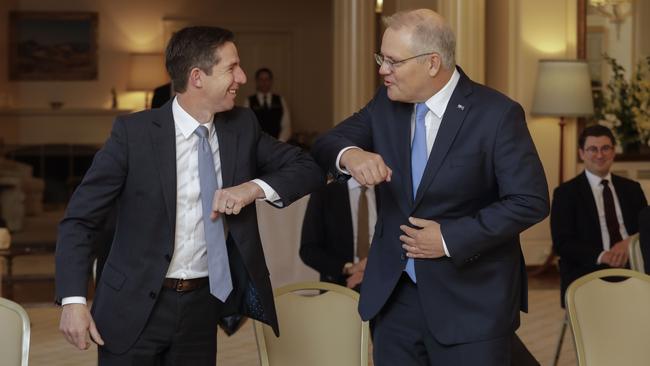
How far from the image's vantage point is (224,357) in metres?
7.17

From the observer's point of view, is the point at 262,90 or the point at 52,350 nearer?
the point at 52,350

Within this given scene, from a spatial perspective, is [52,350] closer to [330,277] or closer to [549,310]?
[330,277]

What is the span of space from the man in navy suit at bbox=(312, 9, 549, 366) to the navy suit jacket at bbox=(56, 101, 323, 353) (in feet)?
0.90

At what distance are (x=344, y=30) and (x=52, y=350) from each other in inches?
201

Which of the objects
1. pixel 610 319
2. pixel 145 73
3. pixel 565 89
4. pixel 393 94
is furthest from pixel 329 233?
pixel 145 73

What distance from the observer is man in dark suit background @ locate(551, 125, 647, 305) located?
651 centimetres

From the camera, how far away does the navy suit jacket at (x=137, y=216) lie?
3.42 meters

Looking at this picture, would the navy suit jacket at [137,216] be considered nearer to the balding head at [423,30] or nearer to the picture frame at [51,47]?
the balding head at [423,30]

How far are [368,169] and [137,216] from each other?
0.75 metres

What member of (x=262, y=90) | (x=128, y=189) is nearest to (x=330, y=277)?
(x=128, y=189)

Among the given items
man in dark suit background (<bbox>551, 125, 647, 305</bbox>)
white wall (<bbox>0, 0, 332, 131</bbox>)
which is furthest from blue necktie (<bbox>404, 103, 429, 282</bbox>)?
white wall (<bbox>0, 0, 332, 131</bbox>)

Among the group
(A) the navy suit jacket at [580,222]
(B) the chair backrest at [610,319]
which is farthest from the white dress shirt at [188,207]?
(A) the navy suit jacket at [580,222]

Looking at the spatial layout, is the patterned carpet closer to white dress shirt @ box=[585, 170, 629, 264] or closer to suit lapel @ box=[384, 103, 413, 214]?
white dress shirt @ box=[585, 170, 629, 264]

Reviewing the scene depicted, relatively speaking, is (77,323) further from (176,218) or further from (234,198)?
(234,198)
